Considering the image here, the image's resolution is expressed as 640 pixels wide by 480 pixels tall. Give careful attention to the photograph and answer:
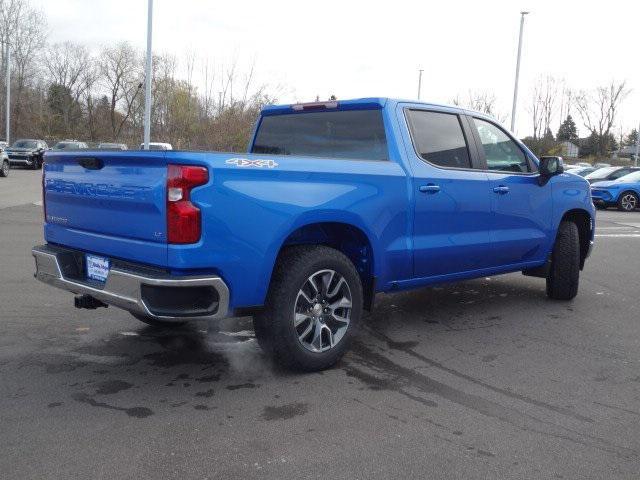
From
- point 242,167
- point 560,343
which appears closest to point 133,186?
point 242,167

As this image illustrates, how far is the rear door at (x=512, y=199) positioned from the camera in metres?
5.77

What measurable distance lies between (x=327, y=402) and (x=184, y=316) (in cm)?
102

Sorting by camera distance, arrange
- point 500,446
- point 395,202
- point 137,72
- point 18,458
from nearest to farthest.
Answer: point 18,458 < point 500,446 < point 395,202 < point 137,72

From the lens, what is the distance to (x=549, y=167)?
6160 mm

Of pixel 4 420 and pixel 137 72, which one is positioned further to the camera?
pixel 137 72

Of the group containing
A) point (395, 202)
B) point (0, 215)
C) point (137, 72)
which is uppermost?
point (137, 72)

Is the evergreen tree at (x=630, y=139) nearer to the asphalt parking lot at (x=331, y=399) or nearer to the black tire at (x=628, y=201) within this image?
the black tire at (x=628, y=201)

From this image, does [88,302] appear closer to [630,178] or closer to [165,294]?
[165,294]

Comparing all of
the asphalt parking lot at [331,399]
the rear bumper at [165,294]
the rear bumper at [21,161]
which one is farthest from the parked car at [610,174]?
the rear bumper at [21,161]

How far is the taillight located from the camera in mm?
3600

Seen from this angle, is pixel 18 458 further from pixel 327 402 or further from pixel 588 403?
pixel 588 403

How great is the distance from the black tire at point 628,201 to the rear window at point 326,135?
1889 cm

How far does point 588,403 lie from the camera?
399 cm

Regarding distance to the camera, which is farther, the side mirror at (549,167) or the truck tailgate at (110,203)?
the side mirror at (549,167)
